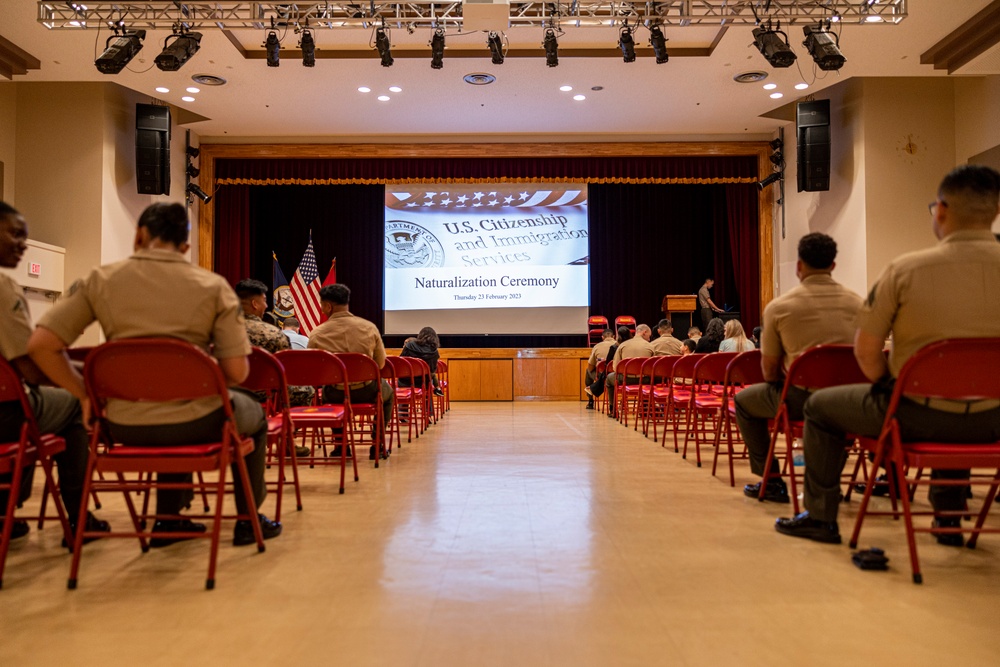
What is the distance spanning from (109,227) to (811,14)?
26.7 feet

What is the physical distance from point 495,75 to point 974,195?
23.6 ft

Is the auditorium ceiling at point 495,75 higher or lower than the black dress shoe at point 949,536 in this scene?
higher

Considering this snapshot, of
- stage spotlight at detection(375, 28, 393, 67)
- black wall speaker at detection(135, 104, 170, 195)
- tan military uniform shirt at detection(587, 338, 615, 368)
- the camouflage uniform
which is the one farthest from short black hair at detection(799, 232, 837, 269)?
black wall speaker at detection(135, 104, 170, 195)

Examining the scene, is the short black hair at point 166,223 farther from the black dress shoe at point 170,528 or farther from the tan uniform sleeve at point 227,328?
the black dress shoe at point 170,528

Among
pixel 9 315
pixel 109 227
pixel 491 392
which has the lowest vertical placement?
pixel 491 392

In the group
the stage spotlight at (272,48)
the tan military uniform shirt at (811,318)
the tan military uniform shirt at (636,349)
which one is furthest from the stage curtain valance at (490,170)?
the tan military uniform shirt at (811,318)

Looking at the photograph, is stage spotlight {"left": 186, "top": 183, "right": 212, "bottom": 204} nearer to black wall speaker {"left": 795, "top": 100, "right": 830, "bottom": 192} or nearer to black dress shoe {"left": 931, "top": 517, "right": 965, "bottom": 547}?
black wall speaker {"left": 795, "top": 100, "right": 830, "bottom": 192}

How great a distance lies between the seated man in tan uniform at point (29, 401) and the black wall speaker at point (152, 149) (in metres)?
7.26

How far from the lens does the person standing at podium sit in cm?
1174

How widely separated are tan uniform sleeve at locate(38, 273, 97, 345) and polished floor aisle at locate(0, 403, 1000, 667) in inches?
28.4

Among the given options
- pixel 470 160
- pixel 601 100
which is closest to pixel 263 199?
pixel 470 160

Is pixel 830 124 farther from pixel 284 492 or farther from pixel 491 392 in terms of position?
pixel 284 492

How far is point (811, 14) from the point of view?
6676 mm

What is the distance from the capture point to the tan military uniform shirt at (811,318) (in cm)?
292
